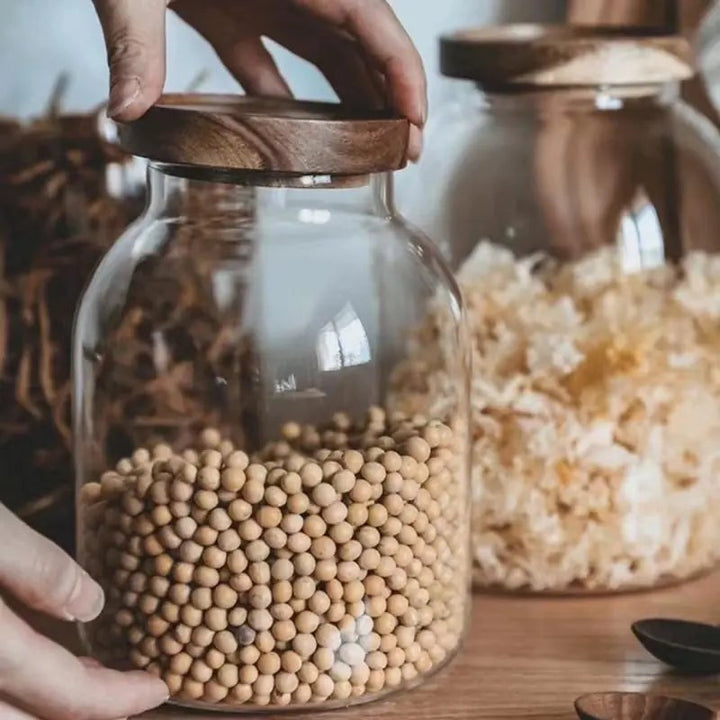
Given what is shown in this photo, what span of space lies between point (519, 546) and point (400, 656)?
0.18 m

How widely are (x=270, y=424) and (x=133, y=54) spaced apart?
0.89ft

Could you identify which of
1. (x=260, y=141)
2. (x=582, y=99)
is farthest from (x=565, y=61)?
(x=260, y=141)

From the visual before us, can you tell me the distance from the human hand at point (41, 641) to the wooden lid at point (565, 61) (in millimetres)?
441

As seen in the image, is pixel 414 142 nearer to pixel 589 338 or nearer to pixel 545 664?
pixel 589 338

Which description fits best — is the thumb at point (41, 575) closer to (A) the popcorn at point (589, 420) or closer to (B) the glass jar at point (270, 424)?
(B) the glass jar at point (270, 424)

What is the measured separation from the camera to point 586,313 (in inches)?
36.8

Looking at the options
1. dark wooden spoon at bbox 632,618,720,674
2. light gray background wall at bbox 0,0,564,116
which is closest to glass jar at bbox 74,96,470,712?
dark wooden spoon at bbox 632,618,720,674

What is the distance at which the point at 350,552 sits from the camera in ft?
2.42

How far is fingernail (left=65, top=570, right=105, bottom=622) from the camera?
26.1 inches

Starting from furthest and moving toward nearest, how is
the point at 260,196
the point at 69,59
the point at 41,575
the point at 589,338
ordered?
the point at 69,59
the point at 589,338
the point at 260,196
the point at 41,575

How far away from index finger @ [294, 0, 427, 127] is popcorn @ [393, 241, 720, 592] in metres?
0.14

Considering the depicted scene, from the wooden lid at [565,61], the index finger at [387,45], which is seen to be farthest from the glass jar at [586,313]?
the index finger at [387,45]

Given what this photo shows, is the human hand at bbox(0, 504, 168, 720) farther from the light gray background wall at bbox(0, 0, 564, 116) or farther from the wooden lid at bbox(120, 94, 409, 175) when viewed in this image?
the light gray background wall at bbox(0, 0, 564, 116)

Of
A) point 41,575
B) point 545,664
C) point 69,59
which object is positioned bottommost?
point 545,664
